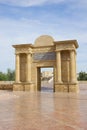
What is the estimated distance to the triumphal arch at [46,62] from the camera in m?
25.9

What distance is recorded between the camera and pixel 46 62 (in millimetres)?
27484

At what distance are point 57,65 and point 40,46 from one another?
355cm

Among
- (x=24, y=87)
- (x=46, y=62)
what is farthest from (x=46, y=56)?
(x=24, y=87)

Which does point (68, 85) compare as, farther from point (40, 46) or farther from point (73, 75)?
point (40, 46)

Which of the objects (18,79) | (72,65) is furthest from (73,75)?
(18,79)

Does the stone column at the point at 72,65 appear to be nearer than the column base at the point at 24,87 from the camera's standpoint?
Yes

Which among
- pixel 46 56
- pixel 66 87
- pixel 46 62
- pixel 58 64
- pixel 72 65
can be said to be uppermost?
pixel 46 56

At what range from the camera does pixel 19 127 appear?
6.10 meters

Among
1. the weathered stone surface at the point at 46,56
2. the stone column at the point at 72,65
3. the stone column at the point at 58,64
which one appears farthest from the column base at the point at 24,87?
the stone column at the point at 72,65

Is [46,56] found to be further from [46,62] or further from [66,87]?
[66,87]

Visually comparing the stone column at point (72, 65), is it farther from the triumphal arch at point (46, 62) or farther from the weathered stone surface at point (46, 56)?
the weathered stone surface at point (46, 56)

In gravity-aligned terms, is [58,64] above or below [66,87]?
above

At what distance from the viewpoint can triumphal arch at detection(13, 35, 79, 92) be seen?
84.9 ft

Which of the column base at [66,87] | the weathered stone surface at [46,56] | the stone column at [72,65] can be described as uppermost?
the weathered stone surface at [46,56]
